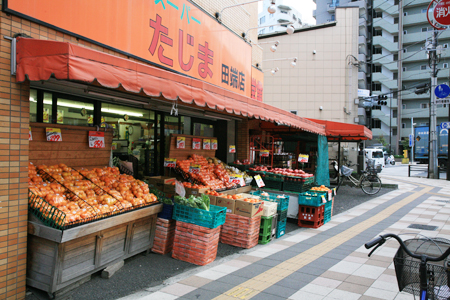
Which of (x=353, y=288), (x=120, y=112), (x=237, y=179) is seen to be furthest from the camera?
(x=237, y=179)

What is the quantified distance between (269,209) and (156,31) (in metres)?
4.82

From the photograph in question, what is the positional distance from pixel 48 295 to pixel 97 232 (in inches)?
38.8

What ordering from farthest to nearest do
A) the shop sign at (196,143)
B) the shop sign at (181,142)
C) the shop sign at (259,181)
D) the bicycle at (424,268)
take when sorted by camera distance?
the shop sign at (196,143), the shop sign at (259,181), the shop sign at (181,142), the bicycle at (424,268)

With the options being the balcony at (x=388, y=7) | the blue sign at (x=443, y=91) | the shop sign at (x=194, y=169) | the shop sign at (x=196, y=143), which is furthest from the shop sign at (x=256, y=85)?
the balcony at (x=388, y=7)

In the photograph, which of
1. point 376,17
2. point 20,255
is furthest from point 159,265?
point 376,17

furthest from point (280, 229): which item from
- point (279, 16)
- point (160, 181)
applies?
point (279, 16)

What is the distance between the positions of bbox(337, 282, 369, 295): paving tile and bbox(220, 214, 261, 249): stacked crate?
2116 mm

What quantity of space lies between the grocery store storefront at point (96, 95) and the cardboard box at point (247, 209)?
176 cm

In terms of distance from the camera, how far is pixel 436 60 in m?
23.3

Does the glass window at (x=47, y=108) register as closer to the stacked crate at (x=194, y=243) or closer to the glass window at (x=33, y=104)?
the glass window at (x=33, y=104)

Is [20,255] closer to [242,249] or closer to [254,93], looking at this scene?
[242,249]

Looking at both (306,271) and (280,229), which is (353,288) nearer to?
(306,271)

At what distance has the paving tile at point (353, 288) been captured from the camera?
4590 millimetres

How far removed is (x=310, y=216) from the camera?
27.6 feet
